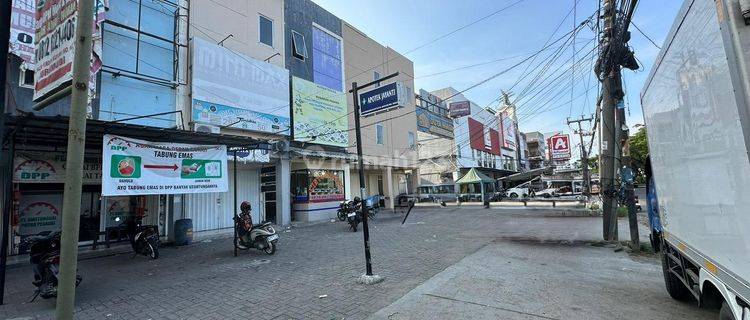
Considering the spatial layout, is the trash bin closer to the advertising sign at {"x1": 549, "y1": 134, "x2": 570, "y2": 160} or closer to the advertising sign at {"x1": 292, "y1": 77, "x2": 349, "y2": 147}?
the advertising sign at {"x1": 292, "y1": 77, "x2": 349, "y2": 147}

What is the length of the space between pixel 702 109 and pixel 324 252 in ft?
27.3

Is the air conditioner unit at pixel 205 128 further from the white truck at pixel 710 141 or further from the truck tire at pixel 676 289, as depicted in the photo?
the truck tire at pixel 676 289

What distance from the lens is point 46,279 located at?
5.88 meters

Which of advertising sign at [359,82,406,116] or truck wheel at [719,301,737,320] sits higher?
advertising sign at [359,82,406,116]

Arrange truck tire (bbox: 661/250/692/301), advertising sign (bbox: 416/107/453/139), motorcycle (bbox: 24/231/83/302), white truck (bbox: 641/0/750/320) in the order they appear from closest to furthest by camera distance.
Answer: white truck (bbox: 641/0/750/320) < truck tire (bbox: 661/250/692/301) < motorcycle (bbox: 24/231/83/302) < advertising sign (bbox: 416/107/453/139)

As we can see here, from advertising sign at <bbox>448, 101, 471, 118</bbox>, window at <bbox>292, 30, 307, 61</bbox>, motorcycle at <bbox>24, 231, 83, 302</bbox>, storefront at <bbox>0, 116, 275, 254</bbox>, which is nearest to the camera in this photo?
motorcycle at <bbox>24, 231, 83, 302</bbox>

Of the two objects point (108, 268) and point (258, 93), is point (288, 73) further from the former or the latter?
point (108, 268)

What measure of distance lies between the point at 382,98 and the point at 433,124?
26846 millimetres

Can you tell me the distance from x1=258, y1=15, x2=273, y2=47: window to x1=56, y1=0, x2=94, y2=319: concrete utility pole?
569 inches

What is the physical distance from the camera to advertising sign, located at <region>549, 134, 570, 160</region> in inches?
1213

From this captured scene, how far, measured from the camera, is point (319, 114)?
18.0 m

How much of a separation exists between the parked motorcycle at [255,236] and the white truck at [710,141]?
8.13m

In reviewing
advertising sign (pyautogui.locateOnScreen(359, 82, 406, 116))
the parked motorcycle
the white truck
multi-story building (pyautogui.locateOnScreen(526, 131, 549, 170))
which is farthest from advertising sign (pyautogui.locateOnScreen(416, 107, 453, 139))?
multi-story building (pyautogui.locateOnScreen(526, 131, 549, 170))

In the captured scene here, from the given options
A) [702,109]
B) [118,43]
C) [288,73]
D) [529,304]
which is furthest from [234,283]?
[288,73]
